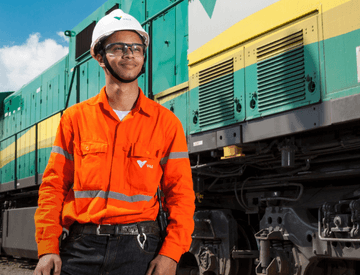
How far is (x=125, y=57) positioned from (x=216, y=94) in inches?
111

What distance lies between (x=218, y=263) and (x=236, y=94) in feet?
6.06

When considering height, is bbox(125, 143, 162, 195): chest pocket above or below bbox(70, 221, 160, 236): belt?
above

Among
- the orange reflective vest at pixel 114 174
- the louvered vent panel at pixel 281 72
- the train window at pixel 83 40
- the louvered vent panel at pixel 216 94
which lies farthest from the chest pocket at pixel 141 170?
the train window at pixel 83 40

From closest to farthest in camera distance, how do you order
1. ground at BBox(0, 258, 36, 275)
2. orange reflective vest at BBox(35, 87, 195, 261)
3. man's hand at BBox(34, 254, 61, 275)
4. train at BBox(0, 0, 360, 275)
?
man's hand at BBox(34, 254, 61, 275)
orange reflective vest at BBox(35, 87, 195, 261)
train at BBox(0, 0, 360, 275)
ground at BBox(0, 258, 36, 275)

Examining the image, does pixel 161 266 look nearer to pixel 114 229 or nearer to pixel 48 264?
pixel 114 229

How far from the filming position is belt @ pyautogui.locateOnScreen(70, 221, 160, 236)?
1.79 meters

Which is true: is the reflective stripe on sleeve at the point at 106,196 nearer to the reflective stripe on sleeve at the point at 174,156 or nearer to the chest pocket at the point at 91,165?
the chest pocket at the point at 91,165

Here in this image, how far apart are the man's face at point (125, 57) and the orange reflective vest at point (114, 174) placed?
16 centimetres

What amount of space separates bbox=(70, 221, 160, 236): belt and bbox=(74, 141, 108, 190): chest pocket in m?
0.16

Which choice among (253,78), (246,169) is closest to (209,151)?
(246,169)

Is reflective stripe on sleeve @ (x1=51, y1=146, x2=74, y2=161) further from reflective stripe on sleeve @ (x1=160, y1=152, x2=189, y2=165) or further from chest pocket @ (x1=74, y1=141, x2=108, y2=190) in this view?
reflective stripe on sleeve @ (x1=160, y1=152, x2=189, y2=165)

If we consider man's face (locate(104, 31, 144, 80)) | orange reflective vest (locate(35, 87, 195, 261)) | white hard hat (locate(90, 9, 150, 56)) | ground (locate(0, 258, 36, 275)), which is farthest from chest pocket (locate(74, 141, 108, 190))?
ground (locate(0, 258, 36, 275))

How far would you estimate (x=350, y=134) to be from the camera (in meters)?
3.54

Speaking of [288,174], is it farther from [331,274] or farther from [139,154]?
[139,154]
